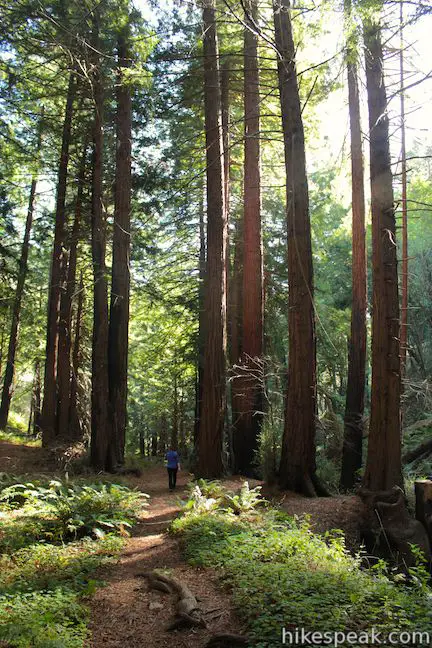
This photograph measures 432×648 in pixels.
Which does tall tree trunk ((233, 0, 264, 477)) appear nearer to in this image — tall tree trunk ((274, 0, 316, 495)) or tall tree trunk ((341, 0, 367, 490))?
tall tree trunk ((341, 0, 367, 490))

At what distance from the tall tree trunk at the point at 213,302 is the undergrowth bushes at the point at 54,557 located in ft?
9.62

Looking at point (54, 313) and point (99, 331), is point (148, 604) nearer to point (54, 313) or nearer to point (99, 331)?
point (99, 331)

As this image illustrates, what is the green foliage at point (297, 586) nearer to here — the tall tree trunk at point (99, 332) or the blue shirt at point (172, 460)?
the blue shirt at point (172, 460)

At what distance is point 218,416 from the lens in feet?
37.9

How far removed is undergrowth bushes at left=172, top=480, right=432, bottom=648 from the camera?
3635mm

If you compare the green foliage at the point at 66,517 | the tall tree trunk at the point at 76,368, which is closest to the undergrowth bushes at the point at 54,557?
the green foliage at the point at 66,517

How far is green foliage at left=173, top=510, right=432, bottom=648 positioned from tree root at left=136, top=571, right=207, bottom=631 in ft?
1.26

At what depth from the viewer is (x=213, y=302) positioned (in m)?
12.0

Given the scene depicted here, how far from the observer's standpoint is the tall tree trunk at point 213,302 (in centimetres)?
1156

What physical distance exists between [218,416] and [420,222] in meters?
17.7

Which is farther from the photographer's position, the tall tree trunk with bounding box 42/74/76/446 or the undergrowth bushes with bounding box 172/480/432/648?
the tall tree trunk with bounding box 42/74/76/446

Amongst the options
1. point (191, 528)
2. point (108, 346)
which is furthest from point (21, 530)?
point (108, 346)

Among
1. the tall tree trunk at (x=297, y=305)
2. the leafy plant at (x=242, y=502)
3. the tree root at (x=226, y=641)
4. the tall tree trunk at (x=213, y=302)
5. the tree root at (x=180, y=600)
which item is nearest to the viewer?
the tree root at (x=226, y=641)

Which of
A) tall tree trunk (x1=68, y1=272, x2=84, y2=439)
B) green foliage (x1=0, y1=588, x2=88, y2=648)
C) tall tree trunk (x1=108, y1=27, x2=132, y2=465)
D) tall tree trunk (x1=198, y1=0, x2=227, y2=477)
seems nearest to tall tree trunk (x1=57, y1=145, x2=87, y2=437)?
tall tree trunk (x1=68, y1=272, x2=84, y2=439)
